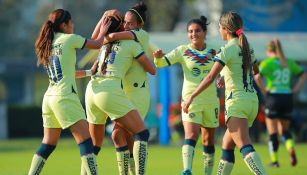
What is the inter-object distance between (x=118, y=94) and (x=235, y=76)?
56.2 inches

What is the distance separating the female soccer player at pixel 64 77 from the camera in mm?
12109

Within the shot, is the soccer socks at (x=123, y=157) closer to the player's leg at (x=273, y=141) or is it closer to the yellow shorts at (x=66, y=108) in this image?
the yellow shorts at (x=66, y=108)

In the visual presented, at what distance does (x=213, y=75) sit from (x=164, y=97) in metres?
16.5

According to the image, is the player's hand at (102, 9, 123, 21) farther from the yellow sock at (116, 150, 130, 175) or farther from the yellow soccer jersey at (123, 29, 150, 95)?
the yellow sock at (116, 150, 130, 175)

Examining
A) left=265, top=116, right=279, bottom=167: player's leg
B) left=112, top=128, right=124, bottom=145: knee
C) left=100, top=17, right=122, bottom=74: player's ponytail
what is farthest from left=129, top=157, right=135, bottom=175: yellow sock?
left=265, top=116, right=279, bottom=167: player's leg

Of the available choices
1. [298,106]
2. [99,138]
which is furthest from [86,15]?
[99,138]

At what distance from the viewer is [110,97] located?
12500mm

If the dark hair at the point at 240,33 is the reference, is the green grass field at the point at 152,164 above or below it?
below

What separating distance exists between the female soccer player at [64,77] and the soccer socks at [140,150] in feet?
2.22

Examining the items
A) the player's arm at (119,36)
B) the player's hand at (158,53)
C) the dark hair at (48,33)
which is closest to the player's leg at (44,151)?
the dark hair at (48,33)

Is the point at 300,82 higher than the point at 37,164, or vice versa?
the point at 300,82

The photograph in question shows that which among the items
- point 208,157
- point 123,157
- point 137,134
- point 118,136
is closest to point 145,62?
point 137,134

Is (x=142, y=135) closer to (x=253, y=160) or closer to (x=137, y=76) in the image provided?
(x=137, y=76)

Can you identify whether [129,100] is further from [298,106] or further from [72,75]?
[298,106]
